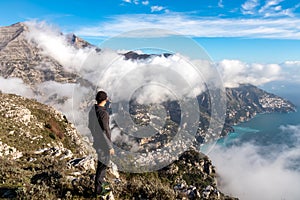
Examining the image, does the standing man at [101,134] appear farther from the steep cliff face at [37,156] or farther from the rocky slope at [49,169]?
the steep cliff face at [37,156]

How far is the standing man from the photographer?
10.4m

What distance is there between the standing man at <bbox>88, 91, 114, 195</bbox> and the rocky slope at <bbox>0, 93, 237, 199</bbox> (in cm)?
81

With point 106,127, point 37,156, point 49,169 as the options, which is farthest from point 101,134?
point 37,156

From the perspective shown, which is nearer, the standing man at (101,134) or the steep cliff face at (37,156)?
the standing man at (101,134)

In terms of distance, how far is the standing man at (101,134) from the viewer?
10414mm

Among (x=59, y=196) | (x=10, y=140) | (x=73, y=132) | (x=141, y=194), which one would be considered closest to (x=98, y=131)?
(x=59, y=196)

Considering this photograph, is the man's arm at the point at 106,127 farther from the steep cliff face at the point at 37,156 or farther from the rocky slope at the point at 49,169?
the steep cliff face at the point at 37,156

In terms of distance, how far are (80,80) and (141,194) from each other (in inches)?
291

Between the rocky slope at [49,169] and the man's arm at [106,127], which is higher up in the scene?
the man's arm at [106,127]

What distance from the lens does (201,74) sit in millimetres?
13953

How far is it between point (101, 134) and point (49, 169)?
6086 mm

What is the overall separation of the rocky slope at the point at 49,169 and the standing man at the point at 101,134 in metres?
0.81

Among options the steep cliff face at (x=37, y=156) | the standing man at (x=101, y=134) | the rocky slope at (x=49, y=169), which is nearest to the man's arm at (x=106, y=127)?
the standing man at (x=101, y=134)

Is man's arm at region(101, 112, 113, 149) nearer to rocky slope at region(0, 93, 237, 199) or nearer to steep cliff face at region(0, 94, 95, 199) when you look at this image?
rocky slope at region(0, 93, 237, 199)
